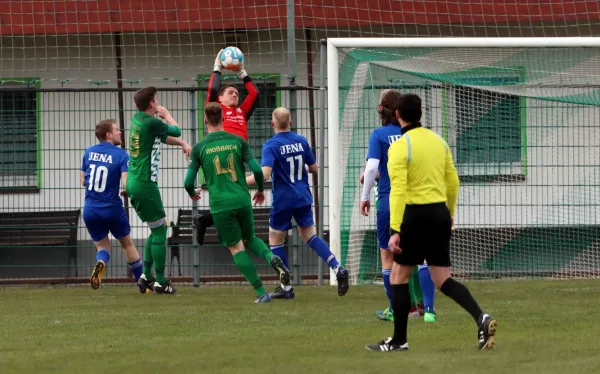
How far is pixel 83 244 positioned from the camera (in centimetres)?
1617

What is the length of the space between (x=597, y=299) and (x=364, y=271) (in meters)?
3.15

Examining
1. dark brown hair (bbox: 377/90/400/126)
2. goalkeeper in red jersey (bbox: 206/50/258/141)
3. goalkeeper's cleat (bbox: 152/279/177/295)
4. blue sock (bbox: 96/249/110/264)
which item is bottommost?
goalkeeper's cleat (bbox: 152/279/177/295)

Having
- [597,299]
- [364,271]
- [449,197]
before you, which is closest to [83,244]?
[364,271]

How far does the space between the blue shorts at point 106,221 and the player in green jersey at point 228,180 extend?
6.02 feet

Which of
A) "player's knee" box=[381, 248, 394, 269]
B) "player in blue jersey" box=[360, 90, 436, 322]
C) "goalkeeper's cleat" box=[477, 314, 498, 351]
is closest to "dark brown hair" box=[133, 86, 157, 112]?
"player in blue jersey" box=[360, 90, 436, 322]

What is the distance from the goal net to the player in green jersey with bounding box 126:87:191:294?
202 cm

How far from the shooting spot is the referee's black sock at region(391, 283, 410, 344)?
809 cm

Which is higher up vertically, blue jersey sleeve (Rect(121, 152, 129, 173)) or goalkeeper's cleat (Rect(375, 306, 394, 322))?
blue jersey sleeve (Rect(121, 152, 129, 173))

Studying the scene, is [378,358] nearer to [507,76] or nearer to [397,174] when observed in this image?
[397,174]

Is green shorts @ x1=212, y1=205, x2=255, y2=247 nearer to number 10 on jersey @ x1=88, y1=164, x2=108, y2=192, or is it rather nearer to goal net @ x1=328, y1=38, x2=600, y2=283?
number 10 on jersey @ x1=88, y1=164, x2=108, y2=192

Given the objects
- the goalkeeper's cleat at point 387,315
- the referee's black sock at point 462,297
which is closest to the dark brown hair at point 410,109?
the referee's black sock at point 462,297

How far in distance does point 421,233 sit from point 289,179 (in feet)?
15.0

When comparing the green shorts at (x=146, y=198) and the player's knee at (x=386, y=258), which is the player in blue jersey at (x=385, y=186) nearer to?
the player's knee at (x=386, y=258)

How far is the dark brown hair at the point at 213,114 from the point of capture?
38.0 feet
